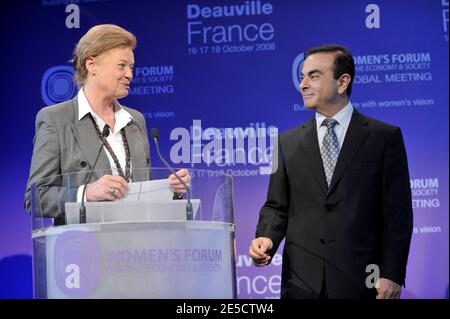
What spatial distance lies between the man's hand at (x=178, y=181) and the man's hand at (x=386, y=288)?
3.43ft

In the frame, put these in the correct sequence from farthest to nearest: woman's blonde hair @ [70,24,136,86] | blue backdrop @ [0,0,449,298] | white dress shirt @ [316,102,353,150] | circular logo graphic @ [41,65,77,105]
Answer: blue backdrop @ [0,0,449,298]
circular logo graphic @ [41,65,77,105]
white dress shirt @ [316,102,353,150]
woman's blonde hair @ [70,24,136,86]

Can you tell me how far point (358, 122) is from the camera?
364 cm

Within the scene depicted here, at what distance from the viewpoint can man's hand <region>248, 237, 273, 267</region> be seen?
3338 mm

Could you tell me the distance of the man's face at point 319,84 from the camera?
374cm

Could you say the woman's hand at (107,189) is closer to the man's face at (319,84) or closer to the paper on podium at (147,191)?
the paper on podium at (147,191)

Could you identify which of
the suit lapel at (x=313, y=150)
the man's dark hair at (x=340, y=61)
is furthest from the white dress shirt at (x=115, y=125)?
the man's dark hair at (x=340, y=61)

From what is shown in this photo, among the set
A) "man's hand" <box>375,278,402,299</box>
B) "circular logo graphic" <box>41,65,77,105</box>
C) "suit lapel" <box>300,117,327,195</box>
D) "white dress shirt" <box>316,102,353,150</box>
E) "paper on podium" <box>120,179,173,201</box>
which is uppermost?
"circular logo graphic" <box>41,65,77,105</box>

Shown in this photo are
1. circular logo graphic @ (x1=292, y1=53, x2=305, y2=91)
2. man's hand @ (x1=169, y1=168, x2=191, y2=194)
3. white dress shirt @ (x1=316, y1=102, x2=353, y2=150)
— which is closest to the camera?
man's hand @ (x1=169, y1=168, x2=191, y2=194)

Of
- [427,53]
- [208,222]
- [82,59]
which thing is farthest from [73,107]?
[427,53]

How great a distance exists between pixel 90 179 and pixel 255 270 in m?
2.40

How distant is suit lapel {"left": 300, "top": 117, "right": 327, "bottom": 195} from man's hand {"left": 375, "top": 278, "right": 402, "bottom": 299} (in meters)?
0.44

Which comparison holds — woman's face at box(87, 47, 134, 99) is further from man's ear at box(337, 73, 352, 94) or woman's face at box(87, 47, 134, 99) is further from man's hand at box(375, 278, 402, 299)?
man's hand at box(375, 278, 402, 299)

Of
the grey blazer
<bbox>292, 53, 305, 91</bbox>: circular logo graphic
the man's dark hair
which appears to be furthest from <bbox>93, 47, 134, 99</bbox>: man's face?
<bbox>292, 53, 305, 91</bbox>: circular logo graphic
